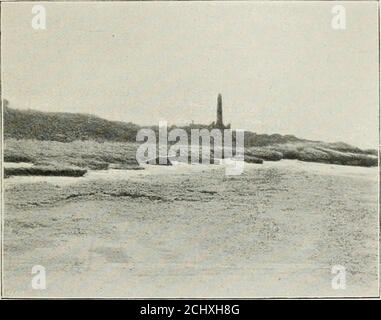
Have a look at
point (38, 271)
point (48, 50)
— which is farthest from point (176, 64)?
point (38, 271)

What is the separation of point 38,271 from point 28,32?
1.28 m

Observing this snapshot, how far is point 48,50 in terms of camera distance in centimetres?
240

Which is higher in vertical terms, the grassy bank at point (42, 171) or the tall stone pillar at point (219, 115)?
the tall stone pillar at point (219, 115)

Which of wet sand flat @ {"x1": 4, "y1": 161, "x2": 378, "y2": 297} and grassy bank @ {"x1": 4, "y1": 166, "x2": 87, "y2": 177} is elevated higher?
grassy bank @ {"x1": 4, "y1": 166, "x2": 87, "y2": 177}

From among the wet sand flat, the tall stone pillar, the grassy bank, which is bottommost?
the wet sand flat

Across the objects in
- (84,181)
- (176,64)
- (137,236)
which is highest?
(176,64)

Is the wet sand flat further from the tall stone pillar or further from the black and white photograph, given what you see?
the tall stone pillar

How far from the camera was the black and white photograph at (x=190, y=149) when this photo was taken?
2354mm

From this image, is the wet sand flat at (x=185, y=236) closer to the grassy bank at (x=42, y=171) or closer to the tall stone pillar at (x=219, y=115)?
the grassy bank at (x=42, y=171)

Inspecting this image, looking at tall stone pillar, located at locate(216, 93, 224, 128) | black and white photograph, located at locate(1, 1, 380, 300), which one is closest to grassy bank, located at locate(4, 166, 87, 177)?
black and white photograph, located at locate(1, 1, 380, 300)

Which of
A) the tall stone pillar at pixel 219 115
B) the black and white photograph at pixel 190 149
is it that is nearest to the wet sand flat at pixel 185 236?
the black and white photograph at pixel 190 149

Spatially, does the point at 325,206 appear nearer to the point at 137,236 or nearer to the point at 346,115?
the point at 346,115

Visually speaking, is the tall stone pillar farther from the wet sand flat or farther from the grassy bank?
the grassy bank

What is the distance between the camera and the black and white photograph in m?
2.35
